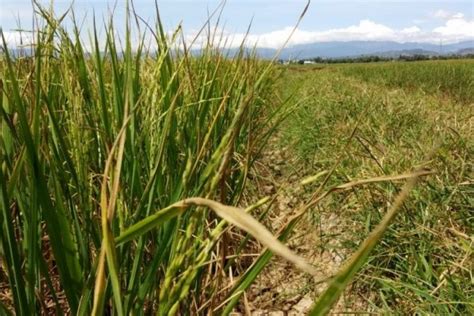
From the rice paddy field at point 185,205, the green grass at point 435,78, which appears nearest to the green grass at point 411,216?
the rice paddy field at point 185,205

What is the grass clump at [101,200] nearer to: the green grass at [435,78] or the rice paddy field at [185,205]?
the rice paddy field at [185,205]

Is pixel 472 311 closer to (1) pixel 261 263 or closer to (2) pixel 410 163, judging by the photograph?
(1) pixel 261 263

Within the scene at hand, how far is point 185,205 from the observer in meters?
0.34

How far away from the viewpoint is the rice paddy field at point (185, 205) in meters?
0.56

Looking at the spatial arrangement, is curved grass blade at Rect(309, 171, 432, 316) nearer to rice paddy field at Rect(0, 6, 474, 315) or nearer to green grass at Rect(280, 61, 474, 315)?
rice paddy field at Rect(0, 6, 474, 315)

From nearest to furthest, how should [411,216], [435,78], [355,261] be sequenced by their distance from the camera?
[355,261], [411,216], [435,78]

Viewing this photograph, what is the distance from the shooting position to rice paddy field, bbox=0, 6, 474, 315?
563mm


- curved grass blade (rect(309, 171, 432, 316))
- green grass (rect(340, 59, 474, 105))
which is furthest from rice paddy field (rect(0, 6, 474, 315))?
green grass (rect(340, 59, 474, 105))

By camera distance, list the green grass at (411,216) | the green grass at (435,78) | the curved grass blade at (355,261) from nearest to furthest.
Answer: the curved grass blade at (355,261), the green grass at (411,216), the green grass at (435,78)

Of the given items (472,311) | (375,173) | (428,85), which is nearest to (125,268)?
(472,311)

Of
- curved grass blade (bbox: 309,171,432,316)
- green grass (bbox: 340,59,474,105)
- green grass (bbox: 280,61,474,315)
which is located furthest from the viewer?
green grass (bbox: 340,59,474,105)

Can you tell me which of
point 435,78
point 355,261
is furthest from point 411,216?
point 435,78

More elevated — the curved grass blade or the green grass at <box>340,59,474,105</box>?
the curved grass blade

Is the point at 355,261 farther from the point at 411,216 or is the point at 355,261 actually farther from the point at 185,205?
the point at 411,216
